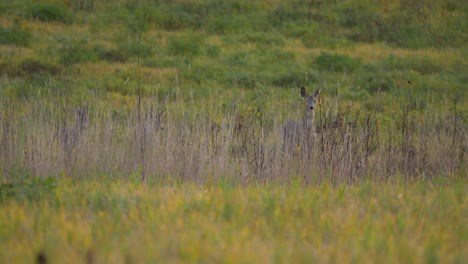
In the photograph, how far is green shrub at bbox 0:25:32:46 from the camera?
70.4 ft

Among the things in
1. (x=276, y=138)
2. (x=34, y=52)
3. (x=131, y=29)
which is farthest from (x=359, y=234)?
(x=131, y=29)

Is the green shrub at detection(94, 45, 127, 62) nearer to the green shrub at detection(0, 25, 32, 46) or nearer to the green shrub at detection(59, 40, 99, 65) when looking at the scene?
the green shrub at detection(59, 40, 99, 65)

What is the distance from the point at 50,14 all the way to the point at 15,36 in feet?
15.5

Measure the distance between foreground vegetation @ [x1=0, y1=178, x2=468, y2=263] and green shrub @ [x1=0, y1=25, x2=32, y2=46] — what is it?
1573 centimetres

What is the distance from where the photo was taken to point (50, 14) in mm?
26109

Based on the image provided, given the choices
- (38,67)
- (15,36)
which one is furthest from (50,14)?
(38,67)

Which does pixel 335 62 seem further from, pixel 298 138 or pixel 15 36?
pixel 298 138

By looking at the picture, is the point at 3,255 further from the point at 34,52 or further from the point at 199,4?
the point at 199,4

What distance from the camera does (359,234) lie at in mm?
4926

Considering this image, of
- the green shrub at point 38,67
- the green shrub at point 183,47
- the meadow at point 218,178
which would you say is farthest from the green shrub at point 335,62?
the green shrub at point 38,67

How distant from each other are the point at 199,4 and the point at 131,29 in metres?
6.28

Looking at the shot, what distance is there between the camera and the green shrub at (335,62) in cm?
2086

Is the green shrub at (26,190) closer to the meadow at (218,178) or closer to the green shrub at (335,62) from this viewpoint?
A: the meadow at (218,178)

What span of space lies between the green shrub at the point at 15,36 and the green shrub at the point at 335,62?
9409 millimetres
